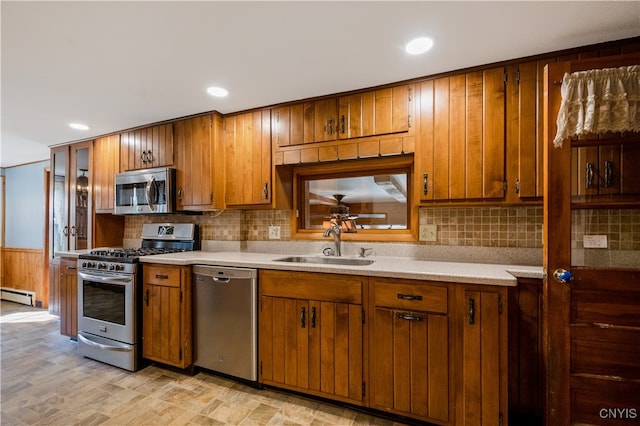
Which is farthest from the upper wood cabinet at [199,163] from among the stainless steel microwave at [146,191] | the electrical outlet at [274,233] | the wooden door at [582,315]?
the wooden door at [582,315]

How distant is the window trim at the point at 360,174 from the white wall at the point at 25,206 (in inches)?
170

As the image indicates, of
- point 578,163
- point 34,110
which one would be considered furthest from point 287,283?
point 34,110

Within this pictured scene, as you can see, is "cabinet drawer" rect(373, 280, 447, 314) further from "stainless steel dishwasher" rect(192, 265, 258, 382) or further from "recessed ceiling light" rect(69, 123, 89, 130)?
"recessed ceiling light" rect(69, 123, 89, 130)

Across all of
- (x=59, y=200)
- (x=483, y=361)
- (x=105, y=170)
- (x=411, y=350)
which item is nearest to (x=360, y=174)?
(x=411, y=350)

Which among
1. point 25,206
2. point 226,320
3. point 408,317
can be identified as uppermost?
point 25,206

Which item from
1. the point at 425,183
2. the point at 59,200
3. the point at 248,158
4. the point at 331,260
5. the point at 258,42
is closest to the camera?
the point at 258,42

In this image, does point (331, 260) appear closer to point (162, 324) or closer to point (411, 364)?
A: point (411, 364)

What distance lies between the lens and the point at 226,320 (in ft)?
7.12

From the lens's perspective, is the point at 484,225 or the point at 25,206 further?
the point at 25,206

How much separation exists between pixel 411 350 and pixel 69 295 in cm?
335

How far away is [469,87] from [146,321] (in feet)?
10.0

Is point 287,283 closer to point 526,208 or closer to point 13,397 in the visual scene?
point 526,208

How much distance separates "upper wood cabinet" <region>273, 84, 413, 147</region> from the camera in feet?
6.89

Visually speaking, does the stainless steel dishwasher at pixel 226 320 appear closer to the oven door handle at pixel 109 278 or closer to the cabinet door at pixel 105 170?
the oven door handle at pixel 109 278
